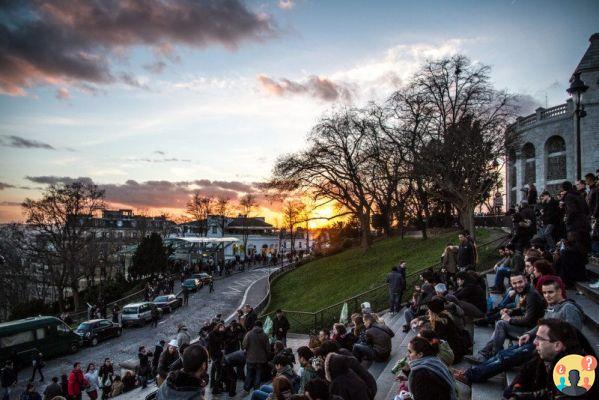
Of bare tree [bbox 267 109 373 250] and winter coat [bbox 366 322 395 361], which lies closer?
winter coat [bbox 366 322 395 361]

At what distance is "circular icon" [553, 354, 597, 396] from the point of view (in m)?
3.74

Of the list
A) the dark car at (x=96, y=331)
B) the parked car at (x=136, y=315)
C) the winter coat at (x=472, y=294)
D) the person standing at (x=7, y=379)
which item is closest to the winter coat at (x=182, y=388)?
the winter coat at (x=472, y=294)

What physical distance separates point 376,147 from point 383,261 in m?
12.6

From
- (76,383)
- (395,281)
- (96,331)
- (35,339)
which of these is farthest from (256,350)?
(96,331)

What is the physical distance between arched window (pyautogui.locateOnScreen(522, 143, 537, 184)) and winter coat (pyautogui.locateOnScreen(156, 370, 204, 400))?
50518 mm

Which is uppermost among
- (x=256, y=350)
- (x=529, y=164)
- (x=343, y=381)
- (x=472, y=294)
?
(x=529, y=164)

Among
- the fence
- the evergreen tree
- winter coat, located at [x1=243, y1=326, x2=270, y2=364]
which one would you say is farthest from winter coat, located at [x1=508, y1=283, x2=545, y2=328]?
the evergreen tree

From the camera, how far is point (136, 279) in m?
45.4

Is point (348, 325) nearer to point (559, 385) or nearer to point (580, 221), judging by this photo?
point (580, 221)

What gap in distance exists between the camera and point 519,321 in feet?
23.0

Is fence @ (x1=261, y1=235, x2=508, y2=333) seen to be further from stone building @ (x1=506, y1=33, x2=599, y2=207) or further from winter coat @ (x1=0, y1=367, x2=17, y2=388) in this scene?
stone building @ (x1=506, y1=33, x2=599, y2=207)

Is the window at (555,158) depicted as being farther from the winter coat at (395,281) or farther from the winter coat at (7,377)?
the winter coat at (7,377)

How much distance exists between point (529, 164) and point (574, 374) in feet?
167

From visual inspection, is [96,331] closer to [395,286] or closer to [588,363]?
[395,286]
